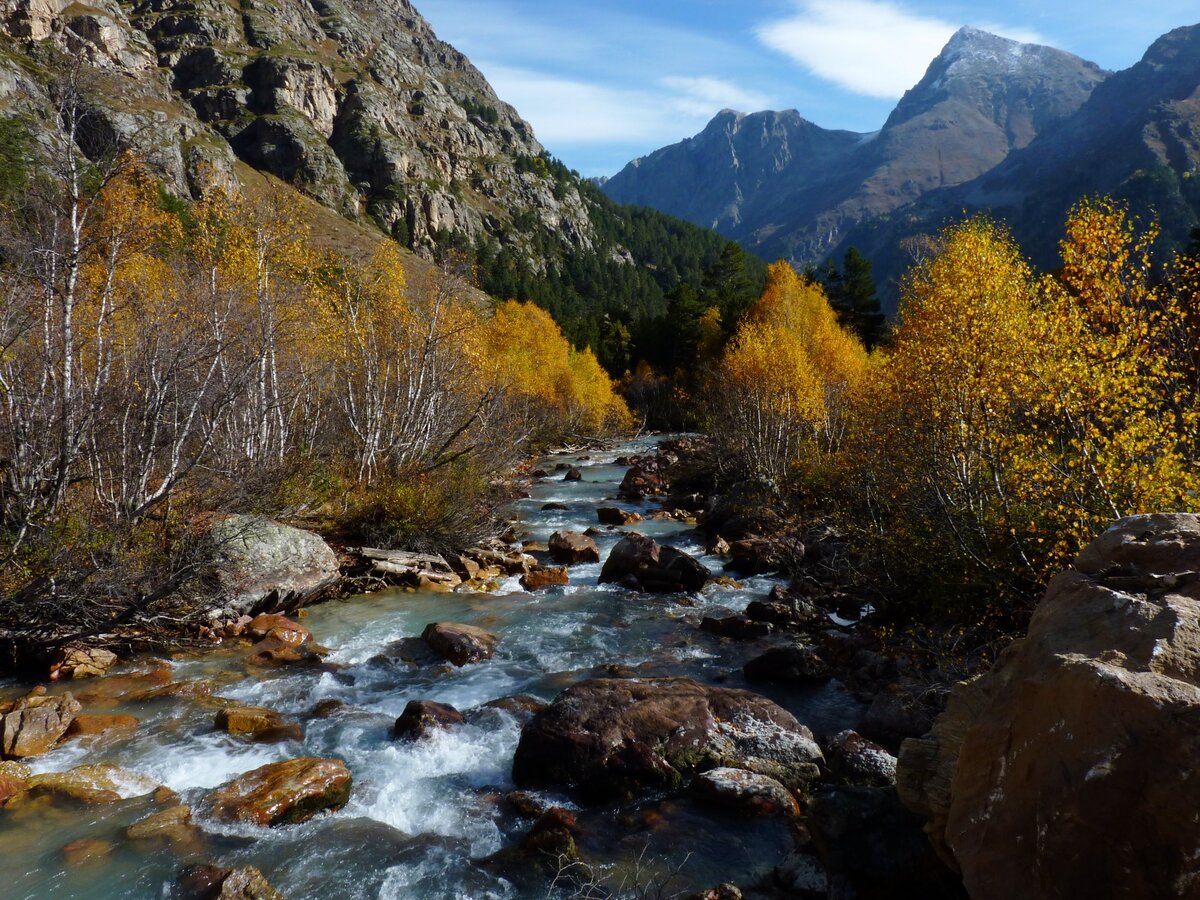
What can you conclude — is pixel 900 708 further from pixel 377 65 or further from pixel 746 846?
pixel 377 65

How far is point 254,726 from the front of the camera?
8.84 m

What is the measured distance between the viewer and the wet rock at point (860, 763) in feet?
24.6

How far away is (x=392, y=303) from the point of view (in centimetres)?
2277

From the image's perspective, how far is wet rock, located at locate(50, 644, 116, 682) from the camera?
9805mm

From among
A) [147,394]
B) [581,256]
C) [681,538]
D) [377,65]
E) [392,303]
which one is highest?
[377,65]

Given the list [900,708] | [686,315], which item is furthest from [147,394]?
[686,315]

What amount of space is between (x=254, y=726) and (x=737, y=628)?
331 inches

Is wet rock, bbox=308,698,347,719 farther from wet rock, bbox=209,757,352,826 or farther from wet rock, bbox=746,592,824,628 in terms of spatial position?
wet rock, bbox=746,592,824,628

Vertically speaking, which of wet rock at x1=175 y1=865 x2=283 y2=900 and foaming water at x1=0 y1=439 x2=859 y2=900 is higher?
wet rock at x1=175 y1=865 x2=283 y2=900

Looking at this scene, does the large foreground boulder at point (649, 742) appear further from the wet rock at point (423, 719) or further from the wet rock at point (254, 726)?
the wet rock at point (254, 726)

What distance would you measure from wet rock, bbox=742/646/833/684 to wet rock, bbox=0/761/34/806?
9560mm

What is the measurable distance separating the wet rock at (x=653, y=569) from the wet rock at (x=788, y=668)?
4.97 meters

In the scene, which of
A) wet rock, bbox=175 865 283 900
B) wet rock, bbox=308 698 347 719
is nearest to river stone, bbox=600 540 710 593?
wet rock, bbox=308 698 347 719

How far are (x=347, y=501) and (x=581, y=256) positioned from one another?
128 meters
